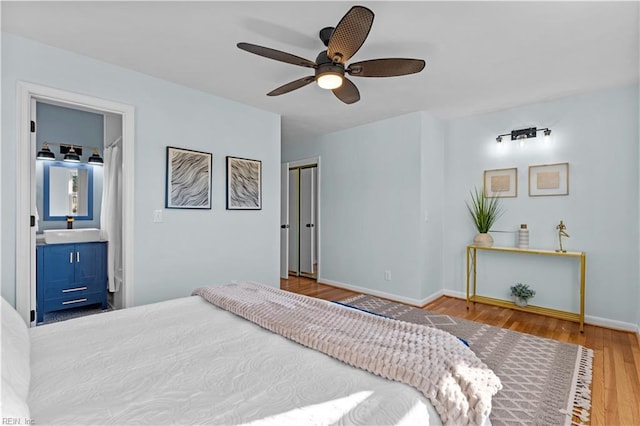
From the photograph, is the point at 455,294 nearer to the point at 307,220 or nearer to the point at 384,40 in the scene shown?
the point at 307,220

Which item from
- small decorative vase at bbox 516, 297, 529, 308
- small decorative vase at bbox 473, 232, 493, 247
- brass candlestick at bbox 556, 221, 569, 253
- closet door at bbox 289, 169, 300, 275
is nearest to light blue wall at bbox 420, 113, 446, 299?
small decorative vase at bbox 473, 232, 493, 247

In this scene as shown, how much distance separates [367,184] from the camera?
14.8 feet

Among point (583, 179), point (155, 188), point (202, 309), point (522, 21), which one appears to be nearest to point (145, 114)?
point (155, 188)

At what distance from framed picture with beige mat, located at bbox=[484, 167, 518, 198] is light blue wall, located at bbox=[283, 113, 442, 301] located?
28.2 inches

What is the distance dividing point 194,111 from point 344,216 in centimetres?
256

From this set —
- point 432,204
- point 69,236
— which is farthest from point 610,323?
point 69,236

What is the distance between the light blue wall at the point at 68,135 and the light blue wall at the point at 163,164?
6.00ft

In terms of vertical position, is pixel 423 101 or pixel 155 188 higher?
pixel 423 101

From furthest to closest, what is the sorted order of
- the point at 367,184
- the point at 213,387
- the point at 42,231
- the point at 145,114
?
the point at 367,184, the point at 42,231, the point at 145,114, the point at 213,387

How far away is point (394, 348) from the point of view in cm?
124

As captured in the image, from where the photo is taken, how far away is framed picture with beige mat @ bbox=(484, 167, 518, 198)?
3818mm

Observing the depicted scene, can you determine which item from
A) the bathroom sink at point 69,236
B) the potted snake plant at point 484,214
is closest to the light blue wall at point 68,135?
the bathroom sink at point 69,236

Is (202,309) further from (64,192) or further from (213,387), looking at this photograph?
(64,192)

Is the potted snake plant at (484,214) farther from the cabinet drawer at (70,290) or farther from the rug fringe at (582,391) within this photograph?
the cabinet drawer at (70,290)
